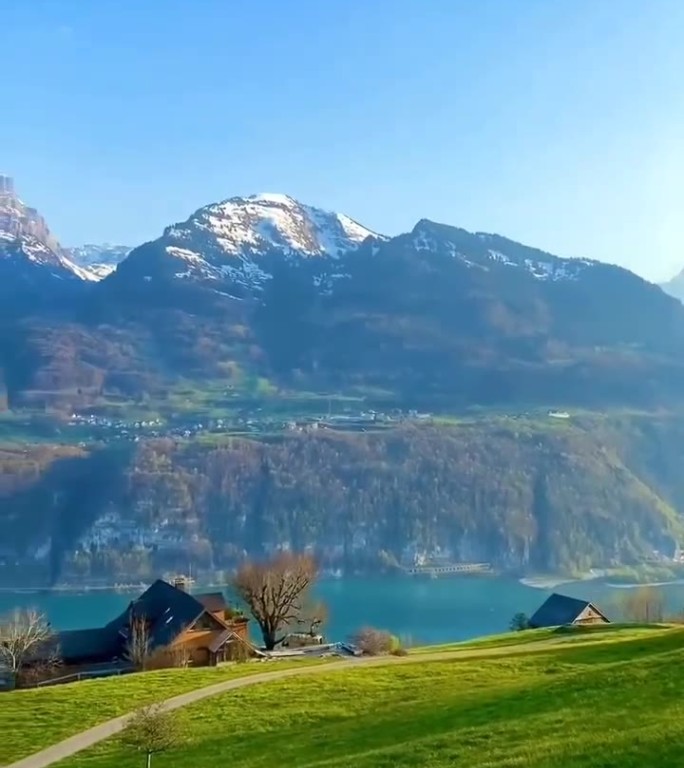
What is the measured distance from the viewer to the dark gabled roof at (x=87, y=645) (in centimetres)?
7262

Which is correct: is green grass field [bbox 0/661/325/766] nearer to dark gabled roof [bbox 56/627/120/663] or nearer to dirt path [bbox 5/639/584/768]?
dirt path [bbox 5/639/584/768]

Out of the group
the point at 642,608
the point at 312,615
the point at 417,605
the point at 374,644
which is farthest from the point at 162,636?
the point at 417,605

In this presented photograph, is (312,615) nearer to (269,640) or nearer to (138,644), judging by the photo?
(269,640)

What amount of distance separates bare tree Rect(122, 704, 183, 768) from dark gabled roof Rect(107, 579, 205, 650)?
42351 millimetres

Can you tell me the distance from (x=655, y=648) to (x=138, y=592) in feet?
531

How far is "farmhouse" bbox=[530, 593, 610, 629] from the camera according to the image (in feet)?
294

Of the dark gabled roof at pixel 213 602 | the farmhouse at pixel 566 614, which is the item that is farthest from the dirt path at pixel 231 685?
the farmhouse at pixel 566 614

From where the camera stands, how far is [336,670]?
149 ft

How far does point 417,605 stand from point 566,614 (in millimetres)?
79733

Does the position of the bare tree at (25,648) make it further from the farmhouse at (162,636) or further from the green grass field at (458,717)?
the green grass field at (458,717)

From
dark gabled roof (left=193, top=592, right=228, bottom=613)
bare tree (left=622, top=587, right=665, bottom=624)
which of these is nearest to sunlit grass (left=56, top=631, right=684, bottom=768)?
→ dark gabled roof (left=193, top=592, right=228, bottom=613)

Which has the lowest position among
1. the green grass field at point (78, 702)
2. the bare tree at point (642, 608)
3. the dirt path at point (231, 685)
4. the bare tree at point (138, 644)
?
the bare tree at point (642, 608)

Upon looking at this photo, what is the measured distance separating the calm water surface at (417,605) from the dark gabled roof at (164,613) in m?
50.7

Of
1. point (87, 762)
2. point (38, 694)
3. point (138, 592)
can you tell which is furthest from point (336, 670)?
point (138, 592)
